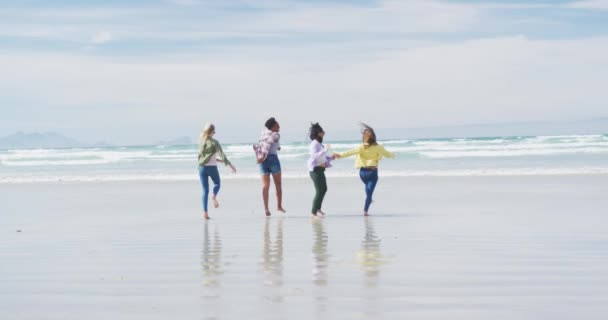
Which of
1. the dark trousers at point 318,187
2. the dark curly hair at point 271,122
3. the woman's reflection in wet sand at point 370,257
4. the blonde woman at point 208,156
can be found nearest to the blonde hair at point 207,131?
the blonde woman at point 208,156

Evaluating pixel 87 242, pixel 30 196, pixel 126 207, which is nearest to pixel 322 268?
pixel 87 242

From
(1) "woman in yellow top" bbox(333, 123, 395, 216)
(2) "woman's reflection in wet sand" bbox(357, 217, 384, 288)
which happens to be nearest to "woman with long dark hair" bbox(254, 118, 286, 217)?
(1) "woman in yellow top" bbox(333, 123, 395, 216)

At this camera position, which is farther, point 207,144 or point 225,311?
point 207,144

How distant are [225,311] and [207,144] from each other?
745cm

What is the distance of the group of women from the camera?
12.1m

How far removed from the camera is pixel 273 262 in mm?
7379

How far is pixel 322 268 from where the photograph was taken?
22.7 feet

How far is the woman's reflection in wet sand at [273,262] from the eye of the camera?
230 inches

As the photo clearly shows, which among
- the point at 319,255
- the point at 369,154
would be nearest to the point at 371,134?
the point at 369,154

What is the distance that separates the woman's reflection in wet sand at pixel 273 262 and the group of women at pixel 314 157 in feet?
5.61

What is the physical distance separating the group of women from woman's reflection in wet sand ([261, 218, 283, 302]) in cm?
171

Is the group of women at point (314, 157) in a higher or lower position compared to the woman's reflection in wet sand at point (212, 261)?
higher

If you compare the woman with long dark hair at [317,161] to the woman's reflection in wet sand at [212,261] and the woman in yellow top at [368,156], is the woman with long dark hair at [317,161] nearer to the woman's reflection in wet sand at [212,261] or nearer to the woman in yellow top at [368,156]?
the woman in yellow top at [368,156]

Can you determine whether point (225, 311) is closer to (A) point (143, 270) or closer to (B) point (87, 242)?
(A) point (143, 270)
